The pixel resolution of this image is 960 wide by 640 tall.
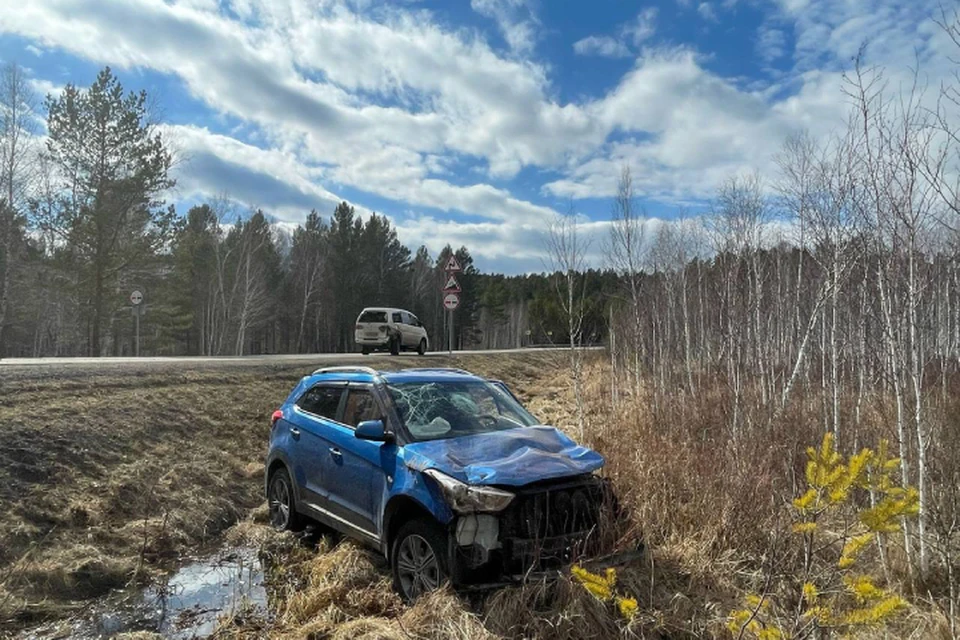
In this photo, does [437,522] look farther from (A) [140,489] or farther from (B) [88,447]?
(B) [88,447]

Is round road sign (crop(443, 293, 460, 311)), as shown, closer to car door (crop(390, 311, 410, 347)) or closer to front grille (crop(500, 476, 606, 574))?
car door (crop(390, 311, 410, 347))

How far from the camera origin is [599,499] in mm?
4348

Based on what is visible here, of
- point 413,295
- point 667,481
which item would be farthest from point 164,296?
point 667,481

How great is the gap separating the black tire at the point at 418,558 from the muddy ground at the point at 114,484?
24cm

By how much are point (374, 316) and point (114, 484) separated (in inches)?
595

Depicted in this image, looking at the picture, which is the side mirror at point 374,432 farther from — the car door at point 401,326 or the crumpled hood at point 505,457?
the car door at point 401,326

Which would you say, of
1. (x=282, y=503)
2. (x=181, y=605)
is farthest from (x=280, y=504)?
(x=181, y=605)

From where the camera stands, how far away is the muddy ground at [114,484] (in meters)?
4.95

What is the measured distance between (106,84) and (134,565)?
2856 centimetres

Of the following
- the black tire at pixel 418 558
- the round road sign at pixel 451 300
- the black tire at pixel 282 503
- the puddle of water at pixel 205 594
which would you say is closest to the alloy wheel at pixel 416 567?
the black tire at pixel 418 558

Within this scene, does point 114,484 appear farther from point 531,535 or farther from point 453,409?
point 531,535

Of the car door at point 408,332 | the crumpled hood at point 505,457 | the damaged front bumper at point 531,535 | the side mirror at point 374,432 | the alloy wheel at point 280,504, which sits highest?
the car door at point 408,332

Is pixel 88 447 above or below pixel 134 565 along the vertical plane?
above

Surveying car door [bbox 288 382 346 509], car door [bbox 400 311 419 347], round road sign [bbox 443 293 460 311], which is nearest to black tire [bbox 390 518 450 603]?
car door [bbox 288 382 346 509]
